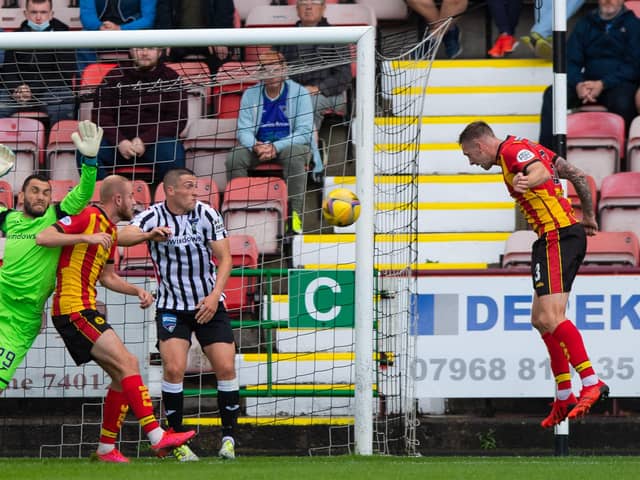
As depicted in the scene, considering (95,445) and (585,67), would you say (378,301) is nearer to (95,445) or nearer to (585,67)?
(95,445)

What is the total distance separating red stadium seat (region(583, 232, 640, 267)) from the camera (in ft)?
33.2

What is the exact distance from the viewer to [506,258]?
1018 cm

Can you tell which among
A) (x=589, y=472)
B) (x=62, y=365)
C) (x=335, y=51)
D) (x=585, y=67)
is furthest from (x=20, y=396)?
(x=585, y=67)

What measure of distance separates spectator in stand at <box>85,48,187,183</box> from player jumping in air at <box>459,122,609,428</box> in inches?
110

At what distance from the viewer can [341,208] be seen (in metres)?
7.98

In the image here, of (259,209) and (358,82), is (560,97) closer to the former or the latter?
(358,82)

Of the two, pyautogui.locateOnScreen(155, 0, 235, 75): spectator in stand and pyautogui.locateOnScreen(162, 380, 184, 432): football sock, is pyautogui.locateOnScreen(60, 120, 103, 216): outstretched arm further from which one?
pyautogui.locateOnScreen(155, 0, 235, 75): spectator in stand

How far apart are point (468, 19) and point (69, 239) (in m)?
6.60

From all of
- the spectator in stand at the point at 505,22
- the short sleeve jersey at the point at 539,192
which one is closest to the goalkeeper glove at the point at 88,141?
the short sleeve jersey at the point at 539,192

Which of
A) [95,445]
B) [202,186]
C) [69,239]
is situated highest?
[202,186]

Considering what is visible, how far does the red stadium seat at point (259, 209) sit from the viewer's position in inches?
404

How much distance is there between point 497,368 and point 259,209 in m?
2.34

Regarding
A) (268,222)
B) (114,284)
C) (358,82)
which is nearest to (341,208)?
(358,82)

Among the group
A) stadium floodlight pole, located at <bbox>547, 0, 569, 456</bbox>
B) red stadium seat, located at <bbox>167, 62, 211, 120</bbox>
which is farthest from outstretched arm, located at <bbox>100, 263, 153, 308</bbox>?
stadium floodlight pole, located at <bbox>547, 0, 569, 456</bbox>
